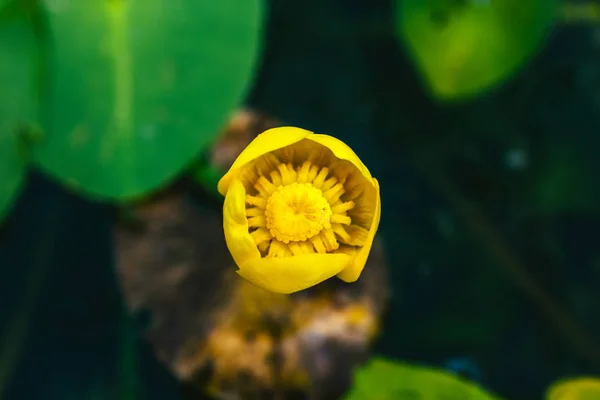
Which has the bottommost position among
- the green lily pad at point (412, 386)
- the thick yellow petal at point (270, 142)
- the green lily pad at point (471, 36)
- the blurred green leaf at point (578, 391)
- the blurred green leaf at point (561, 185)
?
the green lily pad at point (412, 386)

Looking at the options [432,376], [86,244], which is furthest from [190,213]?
[432,376]

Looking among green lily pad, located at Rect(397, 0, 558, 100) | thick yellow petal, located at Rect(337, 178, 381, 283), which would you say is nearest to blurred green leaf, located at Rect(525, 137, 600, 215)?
green lily pad, located at Rect(397, 0, 558, 100)

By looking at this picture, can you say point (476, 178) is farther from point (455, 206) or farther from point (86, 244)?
point (86, 244)

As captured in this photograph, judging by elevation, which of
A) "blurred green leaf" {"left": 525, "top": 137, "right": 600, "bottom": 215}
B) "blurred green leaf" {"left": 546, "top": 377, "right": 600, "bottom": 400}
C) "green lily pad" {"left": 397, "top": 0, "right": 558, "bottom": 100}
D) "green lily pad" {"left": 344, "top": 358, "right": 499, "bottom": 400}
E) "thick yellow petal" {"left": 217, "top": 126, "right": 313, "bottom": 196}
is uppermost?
"thick yellow petal" {"left": 217, "top": 126, "right": 313, "bottom": 196}

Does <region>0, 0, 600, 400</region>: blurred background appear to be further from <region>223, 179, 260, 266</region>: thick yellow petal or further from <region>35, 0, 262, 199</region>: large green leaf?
<region>223, 179, 260, 266</region>: thick yellow petal

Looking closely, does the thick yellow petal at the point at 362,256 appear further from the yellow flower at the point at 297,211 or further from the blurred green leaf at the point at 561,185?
the blurred green leaf at the point at 561,185

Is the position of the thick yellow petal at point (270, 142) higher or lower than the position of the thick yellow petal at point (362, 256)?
higher

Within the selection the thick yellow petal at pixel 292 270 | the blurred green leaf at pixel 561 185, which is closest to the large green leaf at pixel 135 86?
the thick yellow petal at pixel 292 270
